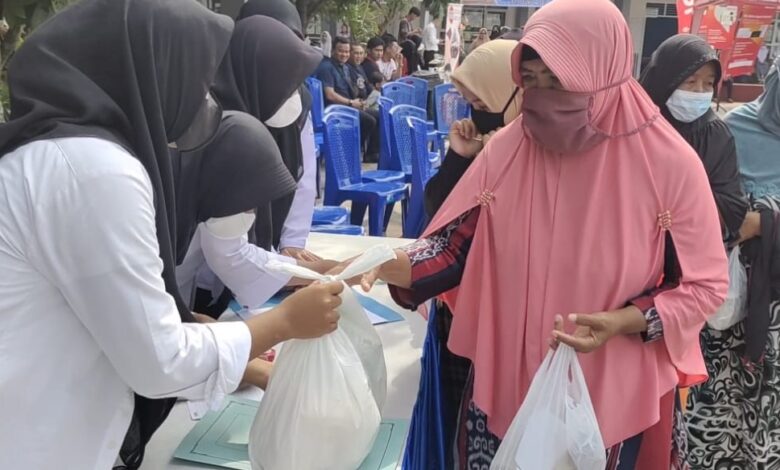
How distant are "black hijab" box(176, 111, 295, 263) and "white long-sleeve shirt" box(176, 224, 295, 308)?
8cm

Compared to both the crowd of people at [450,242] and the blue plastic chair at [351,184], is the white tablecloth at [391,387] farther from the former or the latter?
the blue plastic chair at [351,184]

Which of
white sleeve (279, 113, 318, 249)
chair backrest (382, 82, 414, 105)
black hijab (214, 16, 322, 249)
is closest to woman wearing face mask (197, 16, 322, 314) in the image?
black hijab (214, 16, 322, 249)

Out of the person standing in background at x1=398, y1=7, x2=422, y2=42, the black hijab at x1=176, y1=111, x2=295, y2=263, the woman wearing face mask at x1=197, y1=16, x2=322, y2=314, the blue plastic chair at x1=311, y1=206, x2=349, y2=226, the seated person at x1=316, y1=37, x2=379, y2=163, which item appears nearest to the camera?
the black hijab at x1=176, y1=111, x2=295, y2=263

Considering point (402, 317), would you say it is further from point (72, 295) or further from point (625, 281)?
point (72, 295)

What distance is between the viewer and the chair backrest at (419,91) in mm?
7785

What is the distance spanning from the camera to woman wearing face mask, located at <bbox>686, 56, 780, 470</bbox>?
198cm

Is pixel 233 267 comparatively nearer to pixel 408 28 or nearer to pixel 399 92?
pixel 399 92

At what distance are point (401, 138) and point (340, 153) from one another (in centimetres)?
69

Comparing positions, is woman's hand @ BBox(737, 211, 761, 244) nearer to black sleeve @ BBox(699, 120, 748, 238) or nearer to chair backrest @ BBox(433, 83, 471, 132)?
black sleeve @ BBox(699, 120, 748, 238)

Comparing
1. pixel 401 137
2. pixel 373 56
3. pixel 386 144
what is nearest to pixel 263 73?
pixel 401 137

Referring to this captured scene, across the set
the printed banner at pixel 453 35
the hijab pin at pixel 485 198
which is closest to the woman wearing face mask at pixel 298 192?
the hijab pin at pixel 485 198

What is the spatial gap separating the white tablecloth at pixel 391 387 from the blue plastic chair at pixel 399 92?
5007 millimetres

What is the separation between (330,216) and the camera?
3529 millimetres

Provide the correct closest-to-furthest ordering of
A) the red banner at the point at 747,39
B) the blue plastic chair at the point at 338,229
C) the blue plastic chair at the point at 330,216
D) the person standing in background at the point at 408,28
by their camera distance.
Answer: the blue plastic chair at the point at 338,229
the blue plastic chair at the point at 330,216
the red banner at the point at 747,39
the person standing in background at the point at 408,28
